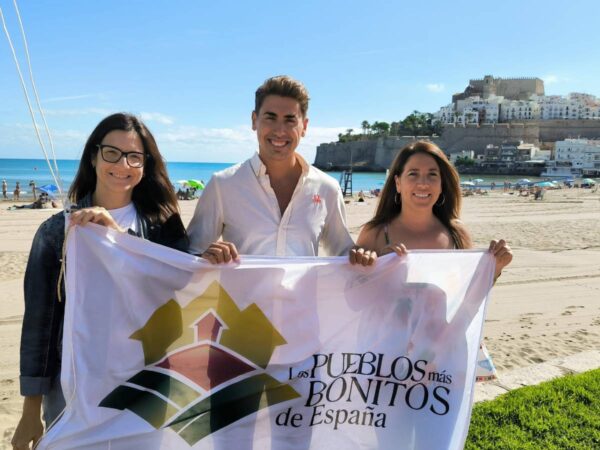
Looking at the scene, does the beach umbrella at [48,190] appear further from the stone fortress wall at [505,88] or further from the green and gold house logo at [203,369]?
the stone fortress wall at [505,88]

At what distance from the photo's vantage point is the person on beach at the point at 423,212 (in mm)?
2973

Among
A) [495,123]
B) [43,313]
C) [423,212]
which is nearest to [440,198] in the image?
[423,212]

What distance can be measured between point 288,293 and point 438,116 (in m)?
152

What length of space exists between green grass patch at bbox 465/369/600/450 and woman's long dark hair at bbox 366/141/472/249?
4.18ft

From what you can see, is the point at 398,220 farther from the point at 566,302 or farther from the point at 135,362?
the point at 566,302

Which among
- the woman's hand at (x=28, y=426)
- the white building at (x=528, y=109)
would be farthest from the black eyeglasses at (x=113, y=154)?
the white building at (x=528, y=109)

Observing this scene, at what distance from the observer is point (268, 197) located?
2.80 metres

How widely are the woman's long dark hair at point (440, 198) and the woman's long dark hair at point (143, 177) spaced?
1213 mm

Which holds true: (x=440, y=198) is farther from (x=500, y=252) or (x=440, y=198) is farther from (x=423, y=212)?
(x=500, y=252)

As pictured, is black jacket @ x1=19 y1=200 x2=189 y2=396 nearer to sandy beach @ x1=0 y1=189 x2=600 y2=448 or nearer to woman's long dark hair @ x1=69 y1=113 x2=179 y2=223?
woman's long dark hair @ x1=69 y1=113 x2=179 y2=223

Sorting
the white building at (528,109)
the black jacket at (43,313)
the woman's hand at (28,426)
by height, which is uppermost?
the white building at (528,109)

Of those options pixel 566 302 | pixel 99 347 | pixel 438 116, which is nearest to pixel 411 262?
pixel 99 347

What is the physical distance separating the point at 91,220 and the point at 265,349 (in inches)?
39.3

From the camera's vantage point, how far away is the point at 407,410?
8.48 ft
